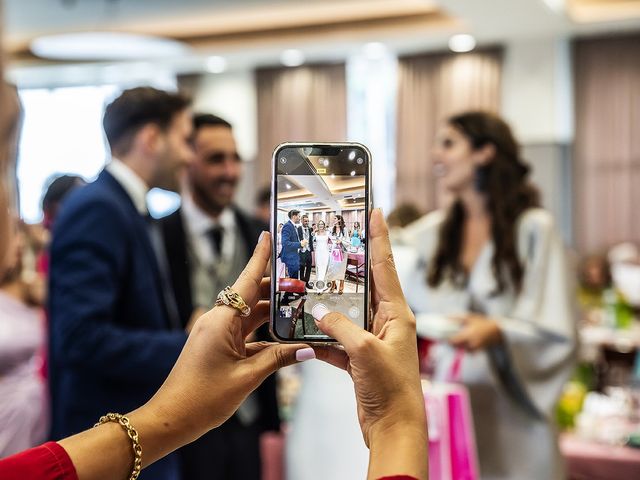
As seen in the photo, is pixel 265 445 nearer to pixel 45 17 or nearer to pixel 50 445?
pixel 50 445

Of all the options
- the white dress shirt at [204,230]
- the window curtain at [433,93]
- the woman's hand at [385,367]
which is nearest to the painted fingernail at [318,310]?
the woman's hand at [385,367]

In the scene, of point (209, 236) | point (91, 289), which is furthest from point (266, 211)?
point (91, 289)

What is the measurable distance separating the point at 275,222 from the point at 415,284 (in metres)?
0.92

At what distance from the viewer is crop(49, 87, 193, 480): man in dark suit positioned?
106 centimetres

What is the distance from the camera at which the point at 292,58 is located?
631 centimetres

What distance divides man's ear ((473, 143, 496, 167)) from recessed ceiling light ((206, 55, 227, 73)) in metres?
5.01

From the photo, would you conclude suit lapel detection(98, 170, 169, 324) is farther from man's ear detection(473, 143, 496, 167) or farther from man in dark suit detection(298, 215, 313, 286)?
man's ear detection(473, 143, 496, 167)

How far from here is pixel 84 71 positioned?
728 cm

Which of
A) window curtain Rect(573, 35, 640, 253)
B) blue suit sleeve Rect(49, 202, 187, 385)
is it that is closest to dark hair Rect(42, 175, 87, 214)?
blue suit sleeve Rect(49, 202, 187, 385)

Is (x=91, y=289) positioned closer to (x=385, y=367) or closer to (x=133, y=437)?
(x=133, y=437)

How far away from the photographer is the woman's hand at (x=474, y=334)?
4.74 feet

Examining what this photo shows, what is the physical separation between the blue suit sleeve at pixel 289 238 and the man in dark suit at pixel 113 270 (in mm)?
534

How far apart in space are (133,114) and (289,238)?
0.67m

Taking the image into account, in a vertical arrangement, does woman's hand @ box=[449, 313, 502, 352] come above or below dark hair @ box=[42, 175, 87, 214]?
below
